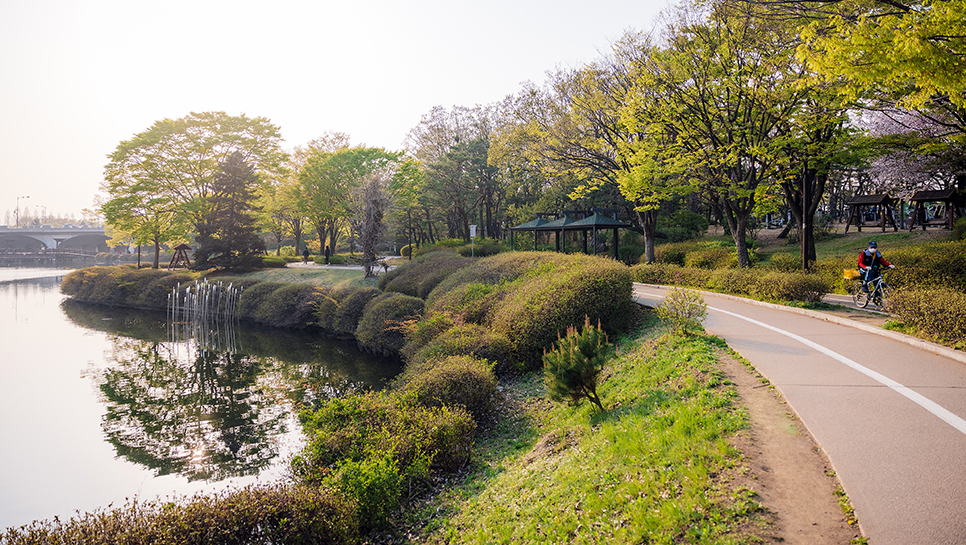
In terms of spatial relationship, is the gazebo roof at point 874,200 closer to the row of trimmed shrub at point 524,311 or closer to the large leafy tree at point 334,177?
the row of trimmed shrub at point 524,311

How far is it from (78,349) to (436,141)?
36.3 metres

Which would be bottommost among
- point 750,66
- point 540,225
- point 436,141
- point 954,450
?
point 954,450

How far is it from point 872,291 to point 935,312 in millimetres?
4308

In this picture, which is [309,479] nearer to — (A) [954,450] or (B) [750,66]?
(A) [954,450]

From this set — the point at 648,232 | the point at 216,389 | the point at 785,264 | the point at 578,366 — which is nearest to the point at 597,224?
the point at 648,232

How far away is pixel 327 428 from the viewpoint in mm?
9008

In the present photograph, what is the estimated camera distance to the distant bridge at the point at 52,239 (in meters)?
84.1

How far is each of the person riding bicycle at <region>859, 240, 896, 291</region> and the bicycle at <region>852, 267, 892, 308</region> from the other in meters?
0.03

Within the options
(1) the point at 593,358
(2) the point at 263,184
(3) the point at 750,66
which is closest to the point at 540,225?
(3) the point at 750,66

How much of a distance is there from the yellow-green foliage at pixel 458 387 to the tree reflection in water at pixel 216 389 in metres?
3.54

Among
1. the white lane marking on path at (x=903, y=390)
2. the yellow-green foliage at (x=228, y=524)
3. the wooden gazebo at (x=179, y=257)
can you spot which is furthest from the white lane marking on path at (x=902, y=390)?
the wooden gazebo at (x=179, y=257)

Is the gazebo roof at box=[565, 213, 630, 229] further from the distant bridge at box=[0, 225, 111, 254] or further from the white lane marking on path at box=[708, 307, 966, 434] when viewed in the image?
the distant bridge at box=[0, 225, 111, 254]

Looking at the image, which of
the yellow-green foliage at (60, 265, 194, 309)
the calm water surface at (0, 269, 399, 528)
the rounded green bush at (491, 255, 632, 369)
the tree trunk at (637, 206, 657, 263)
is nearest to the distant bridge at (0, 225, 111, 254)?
the yellow-green foliage at (60, 265, 194, 309)

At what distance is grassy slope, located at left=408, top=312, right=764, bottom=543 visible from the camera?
4.67m
